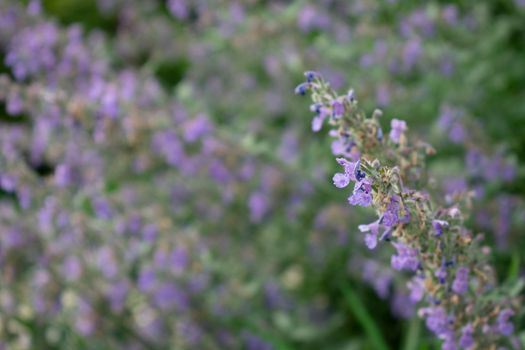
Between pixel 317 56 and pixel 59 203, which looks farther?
pixel 317 56

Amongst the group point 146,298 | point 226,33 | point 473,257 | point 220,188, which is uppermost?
point 226,33

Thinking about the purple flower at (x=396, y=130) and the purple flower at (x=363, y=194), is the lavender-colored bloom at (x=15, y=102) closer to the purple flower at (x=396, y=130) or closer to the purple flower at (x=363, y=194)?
the purple flower at (x=396, y=130)

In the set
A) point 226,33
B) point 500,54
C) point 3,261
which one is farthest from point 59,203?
point 500,54

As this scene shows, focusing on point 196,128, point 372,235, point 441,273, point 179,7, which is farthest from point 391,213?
point 179,7

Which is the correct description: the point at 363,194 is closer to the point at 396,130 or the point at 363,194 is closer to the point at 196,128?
the point at 396,130

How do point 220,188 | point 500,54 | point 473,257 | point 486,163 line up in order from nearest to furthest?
point 473,257, point 486,163, point 220,188, point 500,54

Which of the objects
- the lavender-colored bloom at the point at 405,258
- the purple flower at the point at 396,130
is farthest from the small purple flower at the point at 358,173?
the purple flower at the point at 396,130

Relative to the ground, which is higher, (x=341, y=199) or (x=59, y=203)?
(x=59, y=203)

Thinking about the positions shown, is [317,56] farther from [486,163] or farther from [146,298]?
[146,298]

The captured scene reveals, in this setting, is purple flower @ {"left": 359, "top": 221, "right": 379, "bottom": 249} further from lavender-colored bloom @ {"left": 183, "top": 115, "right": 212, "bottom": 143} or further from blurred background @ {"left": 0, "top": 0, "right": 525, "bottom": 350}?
lavender-colored bloom @ {"left": 183, "top": 115, "right": 212, "bottom": 143}
